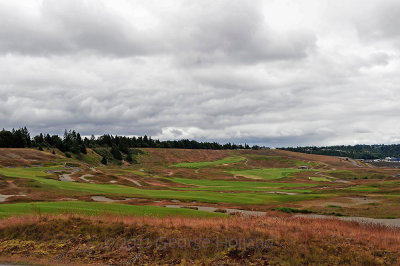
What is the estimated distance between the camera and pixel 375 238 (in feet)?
51.8

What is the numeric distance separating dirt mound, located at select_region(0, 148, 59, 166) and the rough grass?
91.2 meters

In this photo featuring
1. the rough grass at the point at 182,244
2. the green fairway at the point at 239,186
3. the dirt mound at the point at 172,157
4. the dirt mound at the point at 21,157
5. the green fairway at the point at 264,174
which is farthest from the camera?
the dirt mound at the point at 172,157

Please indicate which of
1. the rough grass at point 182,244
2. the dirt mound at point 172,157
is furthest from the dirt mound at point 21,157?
the rough grass at point 182,244

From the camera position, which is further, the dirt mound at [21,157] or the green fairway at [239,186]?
the dirt mound at [21,157]

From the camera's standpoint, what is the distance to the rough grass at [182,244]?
43.3 ft

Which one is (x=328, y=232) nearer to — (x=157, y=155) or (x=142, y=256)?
(x=142, y=256)

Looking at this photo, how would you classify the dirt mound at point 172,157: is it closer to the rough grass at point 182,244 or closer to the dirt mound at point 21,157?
the dirt mound at point 21,157

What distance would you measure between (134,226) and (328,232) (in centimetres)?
1047

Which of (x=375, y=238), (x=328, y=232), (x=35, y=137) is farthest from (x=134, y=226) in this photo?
(x=35, y=137)

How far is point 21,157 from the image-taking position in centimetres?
10975

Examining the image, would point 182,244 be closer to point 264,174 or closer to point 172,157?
point 264,174

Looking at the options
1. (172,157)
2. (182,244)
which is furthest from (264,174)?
(182,244)

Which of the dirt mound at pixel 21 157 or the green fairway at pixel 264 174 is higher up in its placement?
the dirt mound at pixel 21 157

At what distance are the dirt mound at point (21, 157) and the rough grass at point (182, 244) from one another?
9124 centimetres
